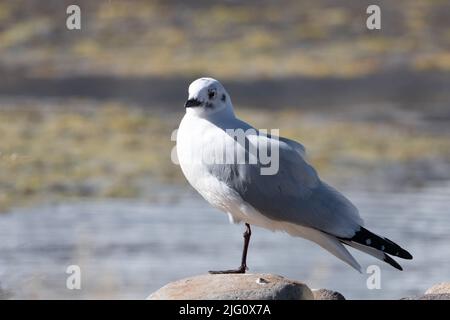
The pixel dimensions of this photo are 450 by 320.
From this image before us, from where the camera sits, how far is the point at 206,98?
526 cm

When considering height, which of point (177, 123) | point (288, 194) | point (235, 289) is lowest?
point (235, 289)

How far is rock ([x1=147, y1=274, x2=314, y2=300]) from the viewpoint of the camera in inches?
208

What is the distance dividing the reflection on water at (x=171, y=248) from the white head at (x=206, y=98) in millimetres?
2750

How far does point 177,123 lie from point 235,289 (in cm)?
823

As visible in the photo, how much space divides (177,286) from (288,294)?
0.47m

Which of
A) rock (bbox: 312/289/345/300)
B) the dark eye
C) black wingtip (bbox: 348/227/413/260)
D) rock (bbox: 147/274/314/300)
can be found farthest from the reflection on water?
the dark eye

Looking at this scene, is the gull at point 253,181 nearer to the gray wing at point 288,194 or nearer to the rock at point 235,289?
the gray wing at point 288,194

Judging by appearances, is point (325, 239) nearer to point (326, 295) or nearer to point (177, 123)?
point (326, 295)

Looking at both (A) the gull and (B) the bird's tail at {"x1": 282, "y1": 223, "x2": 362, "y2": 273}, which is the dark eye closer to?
(A) the gull

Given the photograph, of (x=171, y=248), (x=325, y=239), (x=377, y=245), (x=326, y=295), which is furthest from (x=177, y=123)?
(x=377, y=245)
